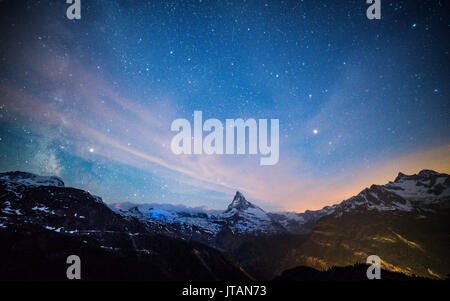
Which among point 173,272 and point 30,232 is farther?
point 30,232

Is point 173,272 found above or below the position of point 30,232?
below

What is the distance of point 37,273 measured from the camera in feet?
493
